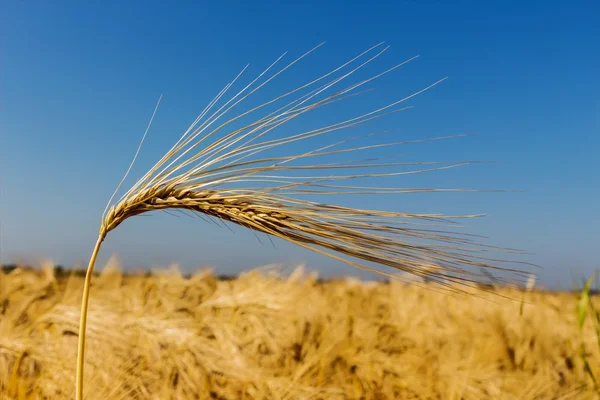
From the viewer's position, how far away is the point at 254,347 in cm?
280

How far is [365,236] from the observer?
1.16 metres

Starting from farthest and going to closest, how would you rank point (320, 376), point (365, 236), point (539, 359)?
point (539, 359)
point (320, 376)
point (365, 236)

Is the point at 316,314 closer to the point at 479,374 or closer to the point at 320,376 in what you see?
the point at 320,376

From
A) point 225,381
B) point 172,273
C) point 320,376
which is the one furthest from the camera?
point 172,273

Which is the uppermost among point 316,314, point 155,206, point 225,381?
point 155,206

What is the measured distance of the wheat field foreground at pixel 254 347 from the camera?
2.20 metres

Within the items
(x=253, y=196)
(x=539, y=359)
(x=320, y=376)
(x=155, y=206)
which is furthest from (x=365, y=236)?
(x=539, y=359)

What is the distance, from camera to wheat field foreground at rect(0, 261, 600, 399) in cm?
220

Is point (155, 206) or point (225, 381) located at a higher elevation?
point (155, 206)

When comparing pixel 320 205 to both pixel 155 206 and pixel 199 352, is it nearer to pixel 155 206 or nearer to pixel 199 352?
pixel 155 206

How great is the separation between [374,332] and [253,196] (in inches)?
86.2

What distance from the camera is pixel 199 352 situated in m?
2.36

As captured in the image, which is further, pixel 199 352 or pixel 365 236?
pixel 199 352

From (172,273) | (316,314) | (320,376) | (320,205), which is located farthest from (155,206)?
(172,273)
